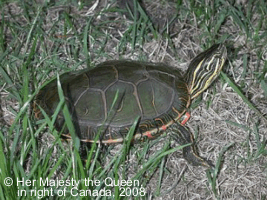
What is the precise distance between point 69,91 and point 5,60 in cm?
84

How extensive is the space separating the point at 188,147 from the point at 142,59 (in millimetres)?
865

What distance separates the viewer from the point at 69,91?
289cm

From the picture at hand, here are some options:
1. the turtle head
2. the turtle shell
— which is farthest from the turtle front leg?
the turtle head

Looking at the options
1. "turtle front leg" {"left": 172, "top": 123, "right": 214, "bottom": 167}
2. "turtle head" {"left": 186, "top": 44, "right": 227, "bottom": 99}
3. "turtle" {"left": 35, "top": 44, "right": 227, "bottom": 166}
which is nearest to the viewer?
"turtle" {"left": 35, "top": 44, "right": 227, "bottom": 166}

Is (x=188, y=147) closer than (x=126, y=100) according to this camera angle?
No

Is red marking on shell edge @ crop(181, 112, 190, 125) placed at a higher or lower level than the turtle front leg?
higher

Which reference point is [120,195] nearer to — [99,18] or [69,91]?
[69,91]

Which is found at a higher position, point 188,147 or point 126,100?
point 126,100

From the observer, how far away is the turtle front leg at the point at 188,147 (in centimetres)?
297

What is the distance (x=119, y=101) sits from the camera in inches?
113

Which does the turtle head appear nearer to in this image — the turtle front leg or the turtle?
the turtle

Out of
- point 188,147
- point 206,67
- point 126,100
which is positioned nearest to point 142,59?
point 206,67

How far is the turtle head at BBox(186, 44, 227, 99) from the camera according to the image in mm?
3094

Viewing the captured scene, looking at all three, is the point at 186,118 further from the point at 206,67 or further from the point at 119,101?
the point at 119,101
